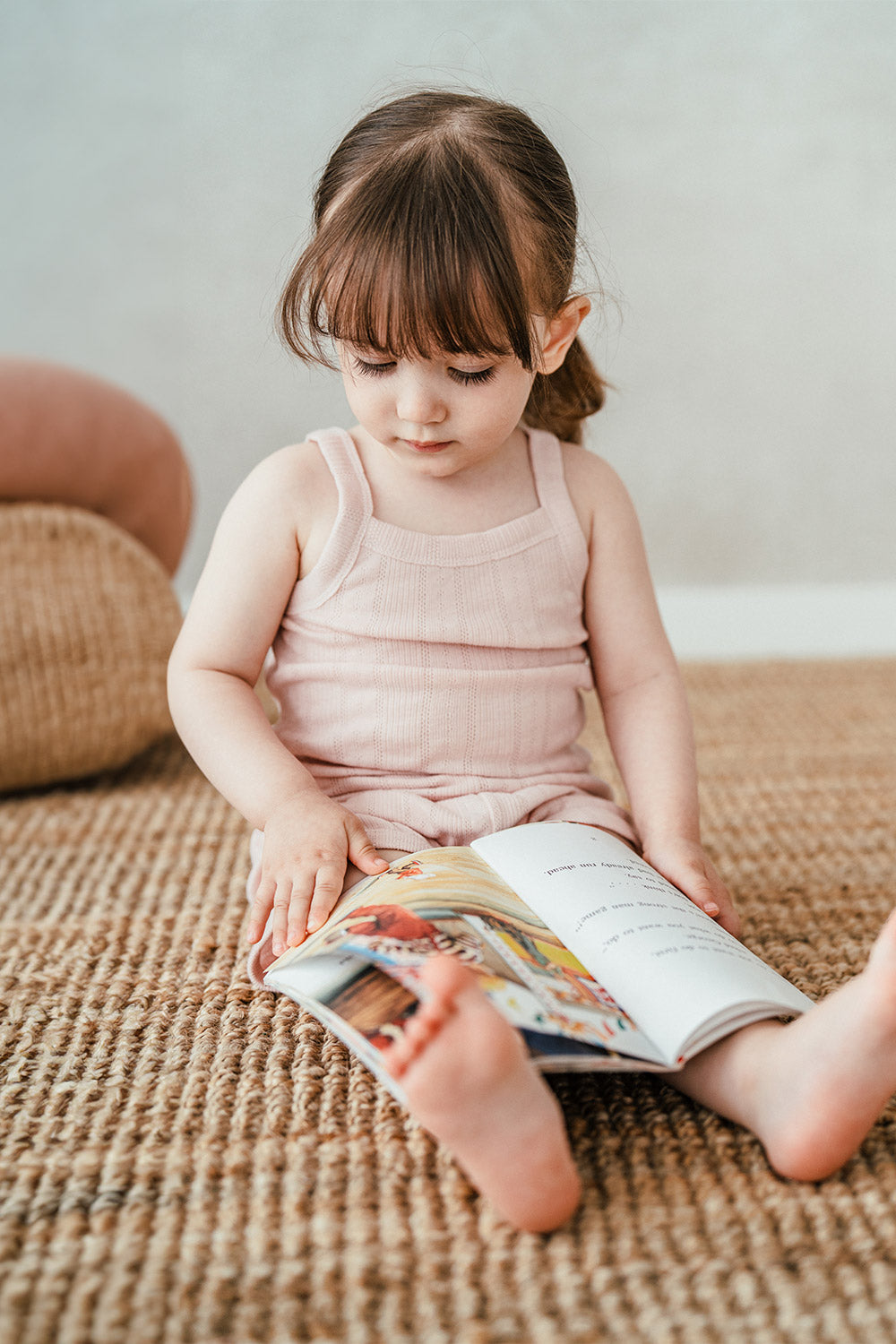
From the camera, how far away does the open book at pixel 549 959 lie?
1.67 feet

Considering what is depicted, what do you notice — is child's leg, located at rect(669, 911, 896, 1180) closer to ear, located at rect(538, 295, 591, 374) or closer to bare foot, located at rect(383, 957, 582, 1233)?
bare foot, located at rect(383, 957, 582, 1233)

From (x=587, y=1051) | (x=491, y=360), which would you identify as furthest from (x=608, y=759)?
(x=587, y=1051)

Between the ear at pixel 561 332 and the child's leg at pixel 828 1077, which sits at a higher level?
the ear at pixel 561 332

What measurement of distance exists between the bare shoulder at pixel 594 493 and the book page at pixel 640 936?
0.23 meters

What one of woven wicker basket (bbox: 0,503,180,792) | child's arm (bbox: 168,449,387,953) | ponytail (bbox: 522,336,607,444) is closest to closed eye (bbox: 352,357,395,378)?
child's arm (bbox: 168,449,387,953)

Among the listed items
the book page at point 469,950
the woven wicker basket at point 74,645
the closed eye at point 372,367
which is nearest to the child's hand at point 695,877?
the book page at point 469,950

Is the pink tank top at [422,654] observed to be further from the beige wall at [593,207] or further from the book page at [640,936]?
the beige wall at [593,207]

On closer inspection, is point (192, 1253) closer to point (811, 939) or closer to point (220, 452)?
point (811, 939)

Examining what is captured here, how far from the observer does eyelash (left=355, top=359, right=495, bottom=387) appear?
67 cm

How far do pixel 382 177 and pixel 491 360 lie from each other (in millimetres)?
115

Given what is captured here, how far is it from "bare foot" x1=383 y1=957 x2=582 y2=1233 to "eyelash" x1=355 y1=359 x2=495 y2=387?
1.16 ft

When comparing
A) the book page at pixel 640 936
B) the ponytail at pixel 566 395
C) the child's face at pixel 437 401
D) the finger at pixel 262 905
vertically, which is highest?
the child's face at pixel 437 401

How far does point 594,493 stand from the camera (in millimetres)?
805

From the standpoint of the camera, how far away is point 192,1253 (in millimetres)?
441
